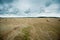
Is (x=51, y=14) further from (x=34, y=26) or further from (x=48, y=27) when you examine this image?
(x=34, y=26)

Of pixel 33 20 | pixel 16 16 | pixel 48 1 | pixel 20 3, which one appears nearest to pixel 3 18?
pixel 16 16

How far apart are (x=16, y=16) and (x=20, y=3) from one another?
458 millimetres

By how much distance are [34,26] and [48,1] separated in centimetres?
95

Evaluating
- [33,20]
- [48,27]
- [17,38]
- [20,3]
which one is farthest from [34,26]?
[20,3]

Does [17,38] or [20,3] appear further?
[20,3]

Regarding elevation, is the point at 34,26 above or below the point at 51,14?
below

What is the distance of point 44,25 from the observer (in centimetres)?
352

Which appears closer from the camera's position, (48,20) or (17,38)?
(17,38)

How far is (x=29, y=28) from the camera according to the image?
350 centimetres

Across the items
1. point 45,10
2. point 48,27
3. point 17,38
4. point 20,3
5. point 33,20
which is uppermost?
point 20,3

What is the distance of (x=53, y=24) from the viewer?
3.56 m

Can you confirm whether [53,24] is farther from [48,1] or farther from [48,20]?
[48,1]

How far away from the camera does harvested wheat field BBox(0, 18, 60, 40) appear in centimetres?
333

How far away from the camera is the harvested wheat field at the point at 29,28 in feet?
10.9
